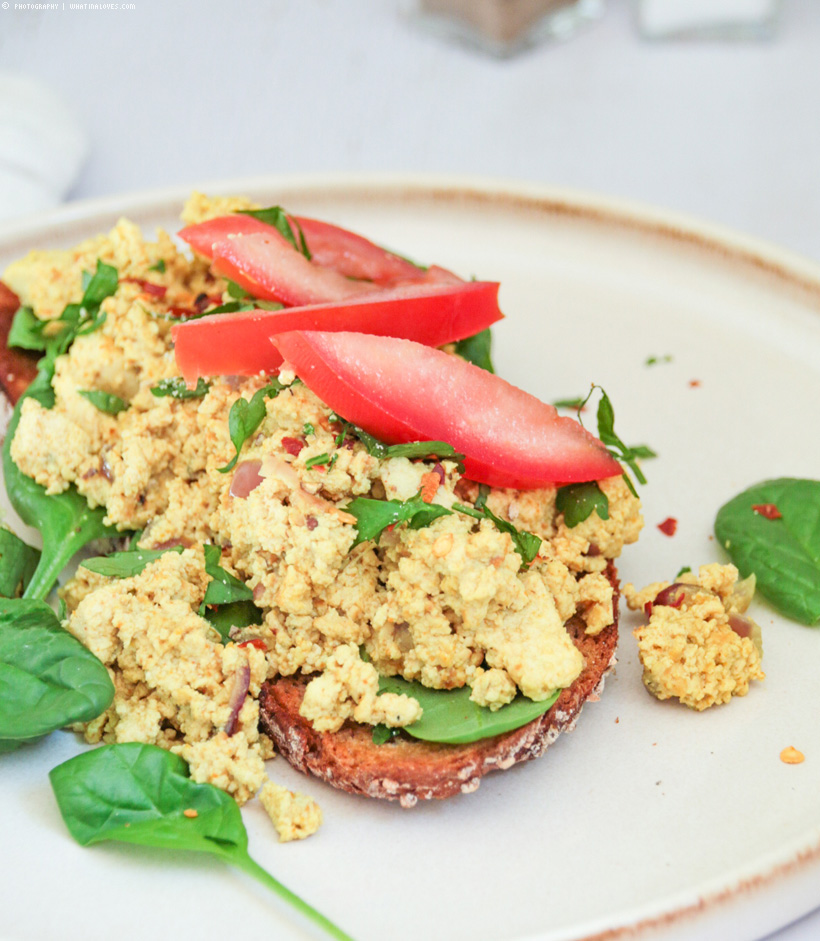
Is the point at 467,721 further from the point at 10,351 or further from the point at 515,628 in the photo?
the point at 10,351

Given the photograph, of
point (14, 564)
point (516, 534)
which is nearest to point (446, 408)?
point (516, 534)

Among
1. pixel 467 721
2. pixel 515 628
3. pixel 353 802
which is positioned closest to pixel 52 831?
pixel 353 802

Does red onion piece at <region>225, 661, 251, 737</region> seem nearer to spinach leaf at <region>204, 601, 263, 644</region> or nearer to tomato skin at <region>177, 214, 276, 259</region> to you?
spinach leaf at <region>204, 601, 263, 644</region>

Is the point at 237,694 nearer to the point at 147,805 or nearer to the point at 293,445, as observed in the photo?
the point at 147,805

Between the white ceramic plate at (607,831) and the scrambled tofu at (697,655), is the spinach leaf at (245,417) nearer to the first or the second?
the white ceramic plate at (607,831)

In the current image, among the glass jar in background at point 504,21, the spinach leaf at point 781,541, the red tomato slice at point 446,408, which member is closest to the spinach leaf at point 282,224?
the red tomato slice at point 446,408

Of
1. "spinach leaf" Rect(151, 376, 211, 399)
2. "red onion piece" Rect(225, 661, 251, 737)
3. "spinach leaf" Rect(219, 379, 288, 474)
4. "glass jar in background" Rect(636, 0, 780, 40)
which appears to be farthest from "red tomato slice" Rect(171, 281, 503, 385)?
"glass jar in background" Rect(636, 0, 780, 40)

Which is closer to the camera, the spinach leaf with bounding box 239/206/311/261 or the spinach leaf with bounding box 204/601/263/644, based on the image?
the spinach leaf with bounding box 204/601/263/644
